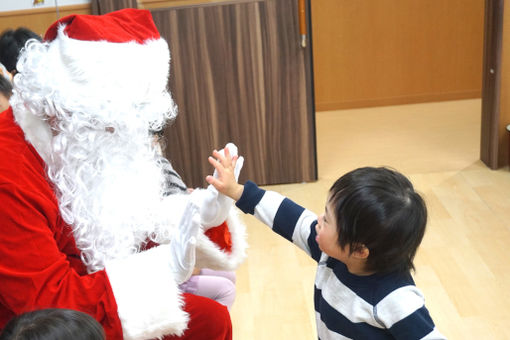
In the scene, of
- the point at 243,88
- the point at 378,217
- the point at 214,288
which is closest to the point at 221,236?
the point at 214,288

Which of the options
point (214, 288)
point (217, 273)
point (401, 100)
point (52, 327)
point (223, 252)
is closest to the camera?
point (52, 327)

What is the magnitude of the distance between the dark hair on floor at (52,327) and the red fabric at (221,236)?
0.54 metres

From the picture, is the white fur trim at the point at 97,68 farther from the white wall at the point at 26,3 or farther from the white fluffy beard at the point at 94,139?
the white wall at the point at 26,3

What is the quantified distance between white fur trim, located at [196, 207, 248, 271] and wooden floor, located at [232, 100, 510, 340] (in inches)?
23.1

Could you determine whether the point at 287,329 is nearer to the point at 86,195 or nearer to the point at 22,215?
the point at 86,195

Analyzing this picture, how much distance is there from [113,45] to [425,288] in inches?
61.3

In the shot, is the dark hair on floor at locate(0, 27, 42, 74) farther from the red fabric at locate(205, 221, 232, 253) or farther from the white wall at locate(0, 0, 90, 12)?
the red fabric at locate(205, 221, 232, 253)

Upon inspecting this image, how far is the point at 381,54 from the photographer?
477cm

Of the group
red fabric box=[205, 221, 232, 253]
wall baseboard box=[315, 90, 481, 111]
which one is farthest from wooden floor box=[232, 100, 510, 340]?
red fabric box=[205, 221, 232, 253]

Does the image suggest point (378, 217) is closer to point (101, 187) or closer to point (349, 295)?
point (349, 295)

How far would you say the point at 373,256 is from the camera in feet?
4.23

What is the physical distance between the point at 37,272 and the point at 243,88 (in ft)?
6.86

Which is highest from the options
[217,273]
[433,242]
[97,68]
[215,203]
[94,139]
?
[97,68]

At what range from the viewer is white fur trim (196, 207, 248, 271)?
5.41ft
